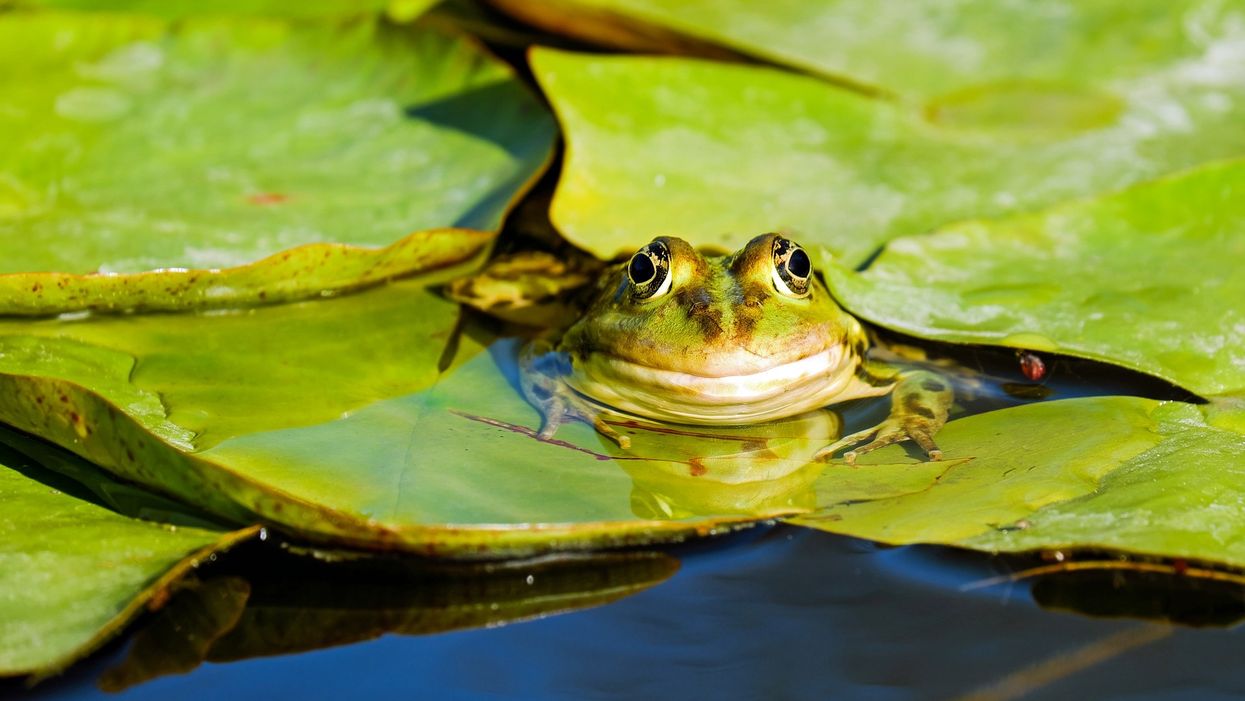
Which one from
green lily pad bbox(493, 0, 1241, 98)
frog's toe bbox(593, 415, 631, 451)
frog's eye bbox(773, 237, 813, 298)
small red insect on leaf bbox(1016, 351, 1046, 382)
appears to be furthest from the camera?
green lily pad bbox(493, 0, 1241, 98)

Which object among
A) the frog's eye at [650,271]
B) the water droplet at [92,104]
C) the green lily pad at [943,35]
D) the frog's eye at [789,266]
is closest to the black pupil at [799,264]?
the frog's eye at [789,266]

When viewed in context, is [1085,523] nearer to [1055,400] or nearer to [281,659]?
[1055,400]

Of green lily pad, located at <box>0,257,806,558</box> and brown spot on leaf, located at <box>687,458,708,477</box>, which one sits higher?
brown spot on leaf, located at <box>687,458,708,477</box>

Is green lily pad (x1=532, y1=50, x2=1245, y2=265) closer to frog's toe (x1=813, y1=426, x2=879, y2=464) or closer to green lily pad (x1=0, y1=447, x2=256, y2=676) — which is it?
frog's toe (x1=813, y1=426, x2=879, y2=464)

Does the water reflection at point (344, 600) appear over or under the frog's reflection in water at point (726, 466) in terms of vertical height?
under

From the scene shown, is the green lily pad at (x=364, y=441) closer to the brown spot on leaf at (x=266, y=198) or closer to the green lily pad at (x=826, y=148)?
the brown spot on leaf at (x=266, y=198)

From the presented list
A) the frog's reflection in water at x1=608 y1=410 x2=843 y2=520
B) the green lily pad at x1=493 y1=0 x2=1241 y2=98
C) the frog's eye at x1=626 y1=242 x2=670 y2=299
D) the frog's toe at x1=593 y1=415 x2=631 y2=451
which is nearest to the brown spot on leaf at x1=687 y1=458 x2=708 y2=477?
the frog's reflection in water at x1=608 y1=410 x2=843 y2=520

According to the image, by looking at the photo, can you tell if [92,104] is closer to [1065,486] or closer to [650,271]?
[650,271]
